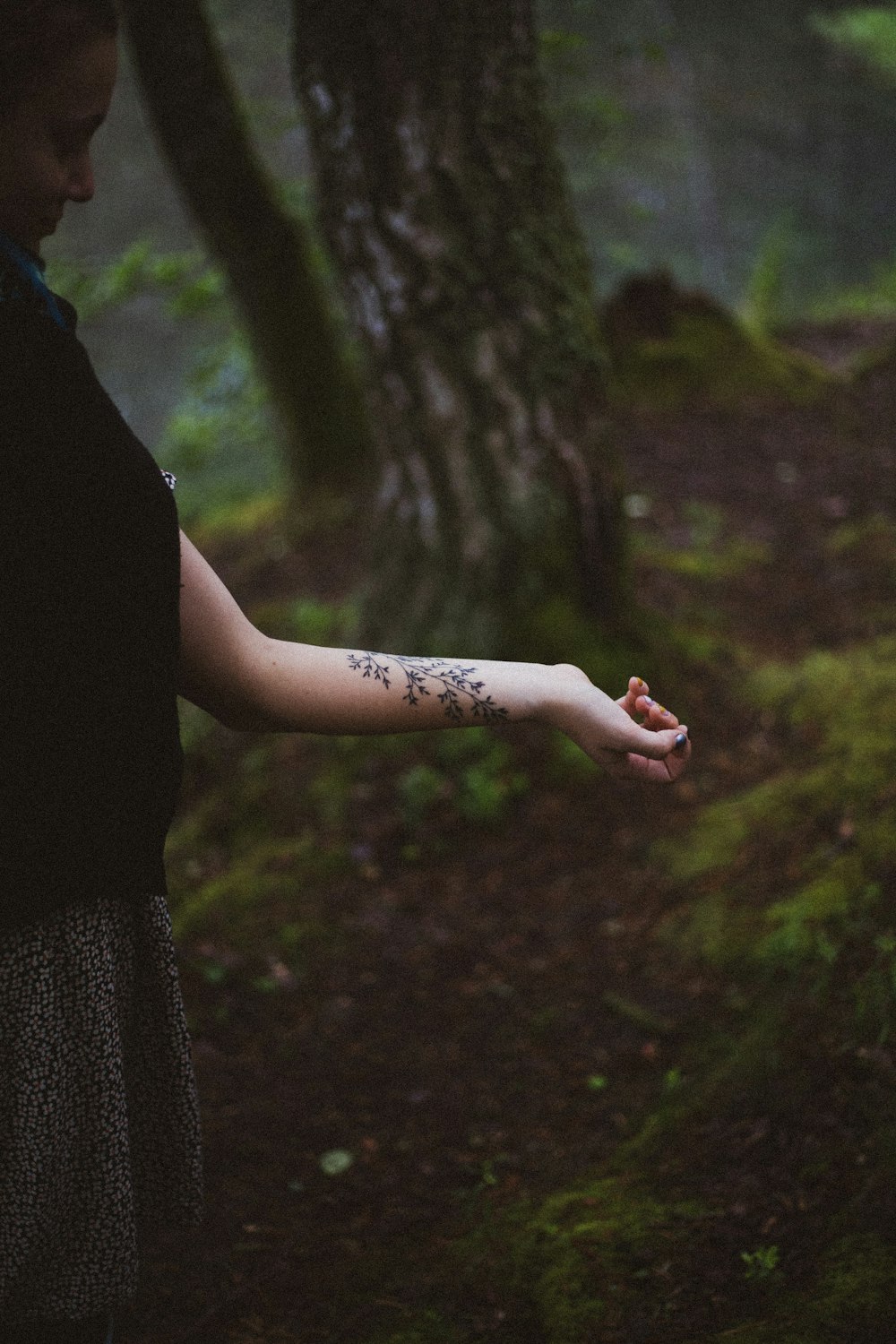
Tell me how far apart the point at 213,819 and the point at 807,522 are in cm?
411

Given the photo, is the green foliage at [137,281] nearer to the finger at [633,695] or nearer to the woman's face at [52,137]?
the woman's face at [52,137]

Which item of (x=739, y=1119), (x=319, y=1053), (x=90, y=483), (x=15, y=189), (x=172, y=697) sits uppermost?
(x=15, y=189)

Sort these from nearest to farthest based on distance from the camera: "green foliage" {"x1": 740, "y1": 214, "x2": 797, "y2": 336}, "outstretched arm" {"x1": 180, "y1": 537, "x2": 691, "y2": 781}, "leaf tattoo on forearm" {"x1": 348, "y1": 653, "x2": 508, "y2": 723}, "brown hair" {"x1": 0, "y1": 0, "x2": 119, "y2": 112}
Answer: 1. "brown hair" {"x1": 0, "y1": 0, "x2": 119, "y2": 112}
2. "outstretched arm" {"x1": 180, "y1": 537, "x2": 691, "y2": 781}
3. "leaf tattoo on forearm" {"x1": 348, "y1": 653, "x2": 508, "y2": 723}
4. "green foliage" {"x1": 740, "y1": 214, "x2": 797, "y2": 336}

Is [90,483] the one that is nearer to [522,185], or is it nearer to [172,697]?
[172,697]

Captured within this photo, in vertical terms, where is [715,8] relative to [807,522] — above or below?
above

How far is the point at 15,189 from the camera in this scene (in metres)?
1.40

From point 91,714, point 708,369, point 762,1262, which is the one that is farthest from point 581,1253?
point 708,369

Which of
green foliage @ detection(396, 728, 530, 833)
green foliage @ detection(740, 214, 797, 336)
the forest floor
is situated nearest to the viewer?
the forest floor

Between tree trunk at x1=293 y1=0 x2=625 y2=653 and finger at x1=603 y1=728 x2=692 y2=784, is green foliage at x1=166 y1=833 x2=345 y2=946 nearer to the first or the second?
tree trunk at x1=293 y1=0 x2=625 y2=653

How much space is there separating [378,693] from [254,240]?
6.15m

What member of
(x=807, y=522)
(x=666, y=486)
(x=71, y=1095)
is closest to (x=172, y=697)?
(x=71, y=1095)

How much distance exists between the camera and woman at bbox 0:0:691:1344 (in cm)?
142

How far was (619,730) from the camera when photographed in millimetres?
1742

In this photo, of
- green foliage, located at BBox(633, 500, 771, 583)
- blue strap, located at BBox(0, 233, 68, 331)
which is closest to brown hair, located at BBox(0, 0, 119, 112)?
blue strap, located at BBox(0, 233, 68, 331)
